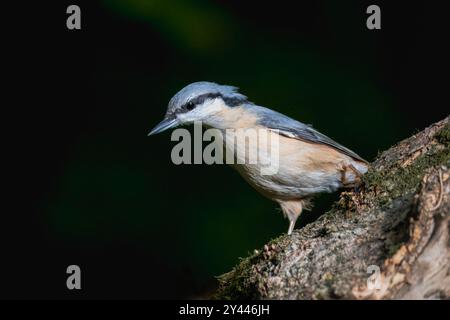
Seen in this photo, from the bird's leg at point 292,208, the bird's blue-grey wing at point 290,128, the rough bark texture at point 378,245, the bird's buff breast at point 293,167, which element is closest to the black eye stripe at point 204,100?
the bird's blue-grey wing at point 290,128

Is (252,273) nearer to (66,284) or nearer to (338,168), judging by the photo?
(338,168)

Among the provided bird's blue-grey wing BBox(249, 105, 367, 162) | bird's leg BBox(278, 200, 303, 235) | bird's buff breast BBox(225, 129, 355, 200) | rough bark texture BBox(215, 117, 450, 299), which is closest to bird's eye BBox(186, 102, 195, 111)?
bird's buff breast BBox(225, 129, 355, 200)

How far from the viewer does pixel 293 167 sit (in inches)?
135

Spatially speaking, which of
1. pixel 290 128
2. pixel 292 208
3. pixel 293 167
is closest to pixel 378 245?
pixel 293 167

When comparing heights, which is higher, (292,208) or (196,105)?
(196,105)

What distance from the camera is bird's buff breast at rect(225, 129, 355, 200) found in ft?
11.2

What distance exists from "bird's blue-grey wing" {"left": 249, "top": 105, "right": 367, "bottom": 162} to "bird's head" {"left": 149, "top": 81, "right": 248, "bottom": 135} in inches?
8.3

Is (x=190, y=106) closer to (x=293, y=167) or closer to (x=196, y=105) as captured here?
(x=196, y=105)

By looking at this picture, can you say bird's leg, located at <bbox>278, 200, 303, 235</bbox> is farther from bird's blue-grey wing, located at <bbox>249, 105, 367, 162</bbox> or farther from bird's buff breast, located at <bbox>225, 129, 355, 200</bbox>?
bird's blue-grey wing, located at <bbox>249, 105, 367, 162</bbox>

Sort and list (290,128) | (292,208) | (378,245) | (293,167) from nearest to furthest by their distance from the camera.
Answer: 1. (378,245)
2. (293,167)
3. (290,128)
4. (292,208)

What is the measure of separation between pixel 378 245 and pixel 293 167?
1.27m

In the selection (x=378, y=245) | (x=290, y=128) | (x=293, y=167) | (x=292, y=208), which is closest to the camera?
(x=378, y=245)

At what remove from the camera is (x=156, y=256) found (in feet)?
14.7
